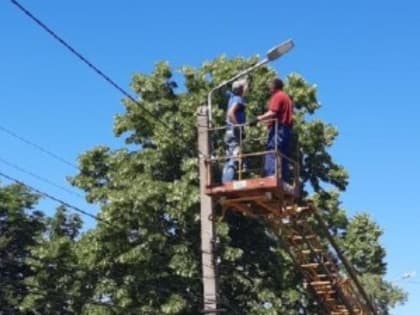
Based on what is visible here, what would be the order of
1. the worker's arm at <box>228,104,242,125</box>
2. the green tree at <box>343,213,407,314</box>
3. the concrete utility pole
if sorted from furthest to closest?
1. the green tree at <box>343,213,407,314</box>
2. the concrete utility pole
3. the worker's arm at <box>228,104,242,125</box>

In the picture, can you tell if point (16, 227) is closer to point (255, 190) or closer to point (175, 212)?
point (175, 212)

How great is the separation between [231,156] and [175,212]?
9.00 m

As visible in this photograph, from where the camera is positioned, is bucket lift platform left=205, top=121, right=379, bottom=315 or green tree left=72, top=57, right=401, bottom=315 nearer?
bucket lift platform left=205, top=121, right=379, bottom=315

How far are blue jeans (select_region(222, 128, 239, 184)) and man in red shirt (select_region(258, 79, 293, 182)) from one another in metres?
0.57

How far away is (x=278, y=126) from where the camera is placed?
41.5ft

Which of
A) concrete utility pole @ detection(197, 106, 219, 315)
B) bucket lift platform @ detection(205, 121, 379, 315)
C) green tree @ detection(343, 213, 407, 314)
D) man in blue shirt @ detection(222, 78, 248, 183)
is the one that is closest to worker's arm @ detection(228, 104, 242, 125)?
man in blue shirt @ detection(222, 78, 248, 183)

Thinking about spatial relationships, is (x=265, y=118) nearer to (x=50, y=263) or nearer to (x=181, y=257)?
(x=181, y=257)


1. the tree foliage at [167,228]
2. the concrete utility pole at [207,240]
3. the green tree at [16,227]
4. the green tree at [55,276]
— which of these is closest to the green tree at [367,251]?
the tree foliage at [167,228]

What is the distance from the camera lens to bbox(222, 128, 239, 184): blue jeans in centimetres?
1285

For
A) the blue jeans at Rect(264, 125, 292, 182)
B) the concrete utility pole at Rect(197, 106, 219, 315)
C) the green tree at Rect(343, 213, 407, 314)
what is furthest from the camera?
the green tree at Rect(343, 213, 407, 314)

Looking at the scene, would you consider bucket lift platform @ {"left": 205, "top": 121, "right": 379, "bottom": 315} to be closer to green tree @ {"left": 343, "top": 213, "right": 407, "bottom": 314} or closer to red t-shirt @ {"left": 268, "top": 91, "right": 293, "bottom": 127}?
red t-shirt @ {"left": 268, "top": 91, "right": 293, "bottom": 127}

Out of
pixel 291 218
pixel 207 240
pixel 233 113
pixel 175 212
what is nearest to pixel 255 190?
pixel 233 113

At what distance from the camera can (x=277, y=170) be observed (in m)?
12.4

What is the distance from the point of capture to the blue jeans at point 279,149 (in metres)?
12.5
